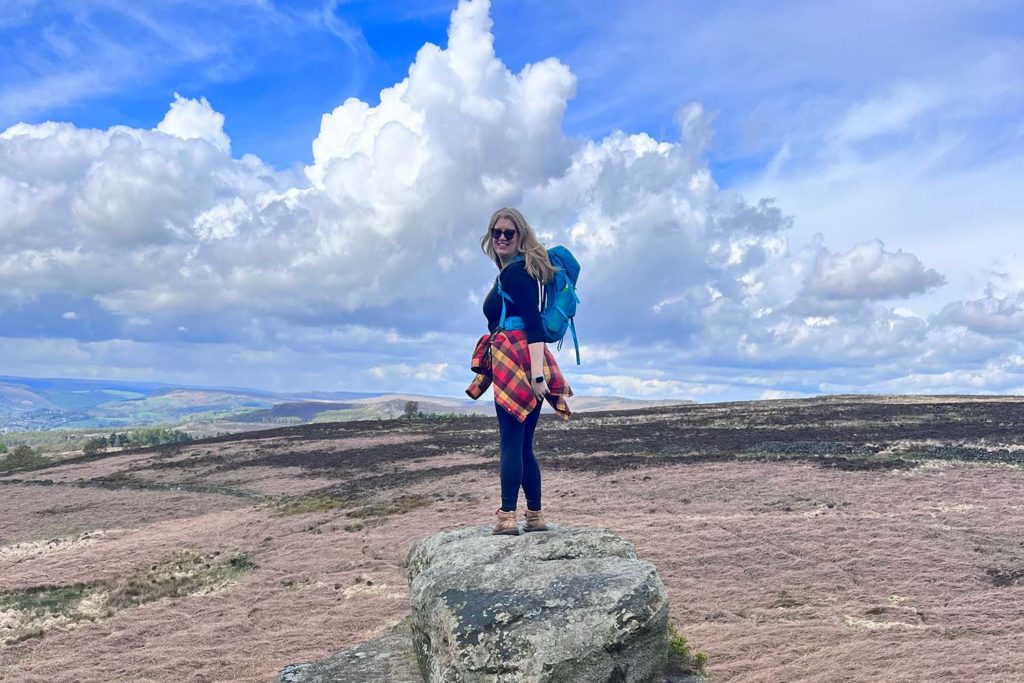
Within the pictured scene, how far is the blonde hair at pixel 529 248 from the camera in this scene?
7.10m

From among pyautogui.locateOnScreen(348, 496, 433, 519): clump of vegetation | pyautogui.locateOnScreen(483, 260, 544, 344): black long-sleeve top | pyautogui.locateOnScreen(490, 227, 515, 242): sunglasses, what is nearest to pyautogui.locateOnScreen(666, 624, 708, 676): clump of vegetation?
pyautogui.locateOnScreen(483, 260, 544, 344): black long-sleeve top

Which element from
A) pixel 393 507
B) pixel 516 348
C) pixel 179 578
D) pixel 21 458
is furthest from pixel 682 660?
Result: pixel 21 458

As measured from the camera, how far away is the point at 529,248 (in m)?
7.21

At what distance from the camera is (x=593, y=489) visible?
2072 cm

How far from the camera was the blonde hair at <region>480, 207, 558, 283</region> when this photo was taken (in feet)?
23.3

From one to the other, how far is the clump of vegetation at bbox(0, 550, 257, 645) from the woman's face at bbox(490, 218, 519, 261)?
1233cm

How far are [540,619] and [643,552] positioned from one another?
7.84 metres

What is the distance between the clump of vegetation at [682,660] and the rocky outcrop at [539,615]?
50 cm

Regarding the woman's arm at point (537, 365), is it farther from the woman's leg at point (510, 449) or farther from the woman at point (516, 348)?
the woman's leg at point (510, 449)

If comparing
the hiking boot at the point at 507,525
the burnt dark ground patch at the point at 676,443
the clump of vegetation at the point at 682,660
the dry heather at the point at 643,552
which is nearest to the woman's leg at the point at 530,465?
the hiking boot at the point at 507,525

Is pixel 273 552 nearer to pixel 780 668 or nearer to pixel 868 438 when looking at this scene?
pixel 780 668

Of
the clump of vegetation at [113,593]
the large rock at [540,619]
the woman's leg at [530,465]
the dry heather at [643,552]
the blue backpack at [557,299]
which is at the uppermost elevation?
the blue backpack at [557,299]

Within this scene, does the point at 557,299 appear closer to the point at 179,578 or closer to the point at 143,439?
the point at 179,578

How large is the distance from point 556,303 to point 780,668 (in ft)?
17.1
